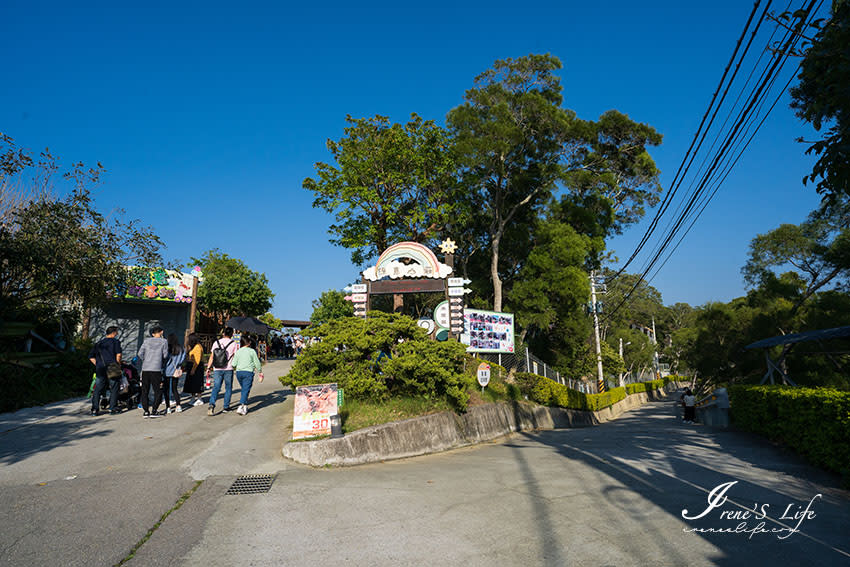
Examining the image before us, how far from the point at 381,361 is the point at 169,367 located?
15.0 feet

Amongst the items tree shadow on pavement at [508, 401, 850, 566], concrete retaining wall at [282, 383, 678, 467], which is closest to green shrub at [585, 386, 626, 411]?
concrete retaining wall at [282, 383, 678, 467]

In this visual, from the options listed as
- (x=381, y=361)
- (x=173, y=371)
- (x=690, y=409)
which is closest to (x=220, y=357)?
(x=173, y=371)

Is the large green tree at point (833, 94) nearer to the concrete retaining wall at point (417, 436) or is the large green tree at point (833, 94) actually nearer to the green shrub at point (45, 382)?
the concrete retaining wall at point (417, 436)

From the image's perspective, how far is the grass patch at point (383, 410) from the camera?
8.34 meters

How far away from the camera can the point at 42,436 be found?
749 cm

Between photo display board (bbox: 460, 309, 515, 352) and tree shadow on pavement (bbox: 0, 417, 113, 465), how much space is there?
980cm

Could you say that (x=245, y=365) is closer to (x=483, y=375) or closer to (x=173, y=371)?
(x=173, y=371)

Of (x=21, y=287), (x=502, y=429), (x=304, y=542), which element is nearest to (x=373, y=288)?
(x=502, y=429)

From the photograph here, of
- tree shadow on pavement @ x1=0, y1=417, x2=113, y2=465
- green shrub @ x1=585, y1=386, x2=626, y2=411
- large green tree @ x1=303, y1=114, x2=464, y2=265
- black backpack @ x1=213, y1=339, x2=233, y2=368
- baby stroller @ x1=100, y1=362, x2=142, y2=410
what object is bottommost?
green shrub @ x1=585, y1=386, x2=626, y2=411

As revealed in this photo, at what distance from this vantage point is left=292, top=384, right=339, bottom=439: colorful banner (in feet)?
25.0

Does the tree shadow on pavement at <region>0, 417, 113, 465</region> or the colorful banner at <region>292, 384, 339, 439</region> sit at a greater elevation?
the colorful banner at <region>292, 384, 339, 439</region>

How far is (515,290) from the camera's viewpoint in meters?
24.0

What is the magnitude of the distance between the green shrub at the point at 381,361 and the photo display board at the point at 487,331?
5322 mm

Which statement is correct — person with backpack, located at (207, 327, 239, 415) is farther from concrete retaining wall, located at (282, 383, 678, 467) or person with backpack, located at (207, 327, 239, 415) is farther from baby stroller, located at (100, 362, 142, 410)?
concrete retaining wall, located at (282, 383, 678, 467)
